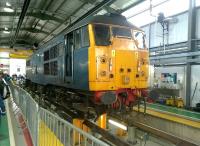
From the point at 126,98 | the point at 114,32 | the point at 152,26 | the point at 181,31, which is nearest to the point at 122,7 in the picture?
the point at 152,26

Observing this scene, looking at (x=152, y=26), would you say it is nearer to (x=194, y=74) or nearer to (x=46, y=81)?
(x=194, y=74)

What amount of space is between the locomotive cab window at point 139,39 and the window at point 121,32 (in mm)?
318

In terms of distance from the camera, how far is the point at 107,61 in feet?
21.8

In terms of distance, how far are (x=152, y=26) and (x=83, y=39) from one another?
8.47 metres

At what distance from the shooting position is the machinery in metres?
6.51

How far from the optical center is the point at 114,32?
7180 mm

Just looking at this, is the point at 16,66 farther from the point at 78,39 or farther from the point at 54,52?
the point at 78,39

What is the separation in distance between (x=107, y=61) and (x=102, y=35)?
842 millimetres

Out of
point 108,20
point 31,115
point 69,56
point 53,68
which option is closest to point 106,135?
point 31,115

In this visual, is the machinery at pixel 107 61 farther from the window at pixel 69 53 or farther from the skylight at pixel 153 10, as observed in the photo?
the skylight at pixel 153 10

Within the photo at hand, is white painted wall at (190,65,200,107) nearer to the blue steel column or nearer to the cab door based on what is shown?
the blue steel column

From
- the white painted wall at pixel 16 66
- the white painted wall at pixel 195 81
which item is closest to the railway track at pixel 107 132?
the white painted wall at pixel 195 81

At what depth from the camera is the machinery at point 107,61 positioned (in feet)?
21.4

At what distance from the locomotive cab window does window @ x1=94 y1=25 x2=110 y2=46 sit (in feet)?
3.68
